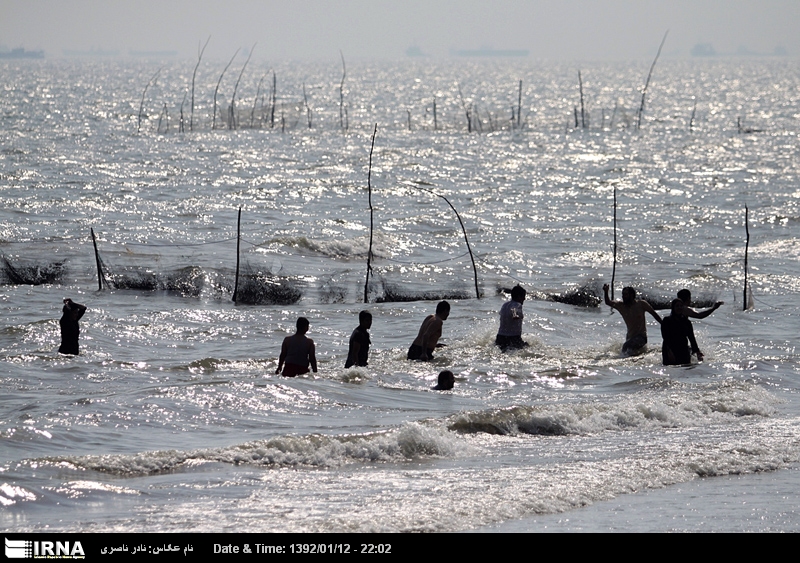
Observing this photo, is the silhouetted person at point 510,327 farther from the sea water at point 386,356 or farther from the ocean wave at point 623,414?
the ocean wave at point 623,414

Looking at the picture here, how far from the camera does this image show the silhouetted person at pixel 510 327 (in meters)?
13.7

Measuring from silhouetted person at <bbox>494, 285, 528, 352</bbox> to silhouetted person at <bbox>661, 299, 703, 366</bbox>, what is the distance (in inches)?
73.4

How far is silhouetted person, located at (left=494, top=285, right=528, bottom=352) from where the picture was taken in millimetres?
13680

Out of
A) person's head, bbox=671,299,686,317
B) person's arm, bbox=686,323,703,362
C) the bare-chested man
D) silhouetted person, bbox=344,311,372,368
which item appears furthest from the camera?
the bare-chested man

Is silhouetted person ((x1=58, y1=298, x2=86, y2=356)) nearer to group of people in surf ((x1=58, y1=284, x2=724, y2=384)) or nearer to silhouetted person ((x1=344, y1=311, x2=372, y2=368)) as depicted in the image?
group of people in surf ((x1=58, y1=284, x2=724, y2=384))

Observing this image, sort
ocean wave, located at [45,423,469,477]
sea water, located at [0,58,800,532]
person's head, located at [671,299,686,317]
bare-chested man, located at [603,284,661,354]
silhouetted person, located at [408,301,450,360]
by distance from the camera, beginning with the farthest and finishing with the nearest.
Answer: bare-chested man, located at [603,284,661,354] < silhouetted person, located at [408,301,450,360] < person's head, located at [671,299,686,317] < ocean wave, located at [45,423,469,477] < sea water, located at [0,58,800,532]

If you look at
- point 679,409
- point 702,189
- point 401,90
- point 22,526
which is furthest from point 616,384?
point 401,90

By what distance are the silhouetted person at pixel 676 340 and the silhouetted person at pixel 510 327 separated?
73.4 inches

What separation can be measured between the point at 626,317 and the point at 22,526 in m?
8.95

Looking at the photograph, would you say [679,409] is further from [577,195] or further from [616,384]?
[577,195]
